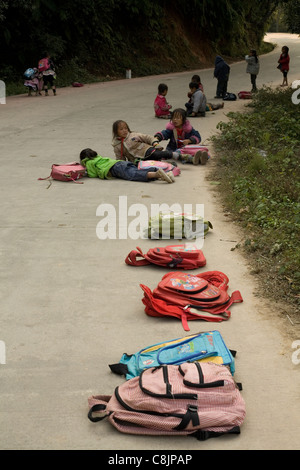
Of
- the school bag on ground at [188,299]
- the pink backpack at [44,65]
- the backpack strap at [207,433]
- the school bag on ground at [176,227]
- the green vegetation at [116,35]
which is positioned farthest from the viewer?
the green vegetation at [116,35]

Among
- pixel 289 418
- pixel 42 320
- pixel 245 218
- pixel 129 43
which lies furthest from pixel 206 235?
pixel 129 43

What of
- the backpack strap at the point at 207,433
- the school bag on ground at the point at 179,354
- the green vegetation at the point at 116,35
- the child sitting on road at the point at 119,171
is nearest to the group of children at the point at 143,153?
the child sitting on road at the point at 119,171

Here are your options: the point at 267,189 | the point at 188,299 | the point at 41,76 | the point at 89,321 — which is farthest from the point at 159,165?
the point at 41,76

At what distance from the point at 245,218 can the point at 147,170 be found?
246 centimetres

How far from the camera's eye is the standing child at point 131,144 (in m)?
9.95

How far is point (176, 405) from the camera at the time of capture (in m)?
3.62

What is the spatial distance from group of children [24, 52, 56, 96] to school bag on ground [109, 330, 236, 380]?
56.5 feet

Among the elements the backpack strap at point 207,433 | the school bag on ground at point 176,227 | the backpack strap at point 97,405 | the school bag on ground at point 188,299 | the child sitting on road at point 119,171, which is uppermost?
the backpack strap at point 207,433

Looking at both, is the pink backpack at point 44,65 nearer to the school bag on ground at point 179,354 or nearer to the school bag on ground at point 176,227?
the school bag on ground at point 176,227

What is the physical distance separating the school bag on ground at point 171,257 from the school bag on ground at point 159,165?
140 inches

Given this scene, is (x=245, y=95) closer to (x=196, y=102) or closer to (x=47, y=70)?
(x=196, y=102)

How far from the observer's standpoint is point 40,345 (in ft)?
14.9

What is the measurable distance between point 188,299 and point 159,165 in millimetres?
4792
